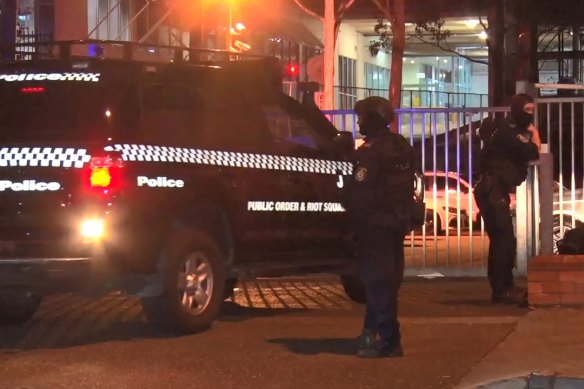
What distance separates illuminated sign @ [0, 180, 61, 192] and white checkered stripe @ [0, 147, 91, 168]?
0.12 m

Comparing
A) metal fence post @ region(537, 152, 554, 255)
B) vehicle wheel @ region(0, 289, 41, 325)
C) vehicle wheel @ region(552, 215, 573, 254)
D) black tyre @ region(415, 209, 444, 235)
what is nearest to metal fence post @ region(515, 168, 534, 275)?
vehicle wheel @ region(552, 215, 573, 254)

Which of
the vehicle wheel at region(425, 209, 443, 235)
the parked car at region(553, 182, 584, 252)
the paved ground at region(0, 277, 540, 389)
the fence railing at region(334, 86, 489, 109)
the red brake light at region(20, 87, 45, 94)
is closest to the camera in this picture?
the paved ground at region(0, 277, 540, 389)

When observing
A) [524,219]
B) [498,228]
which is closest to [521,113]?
[498,228]

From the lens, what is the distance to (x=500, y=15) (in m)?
27.5

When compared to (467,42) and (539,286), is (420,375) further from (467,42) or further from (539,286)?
(467,42)

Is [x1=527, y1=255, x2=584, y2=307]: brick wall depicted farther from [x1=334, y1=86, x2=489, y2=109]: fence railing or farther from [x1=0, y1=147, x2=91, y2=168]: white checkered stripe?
[x1=334, y1=86, x2=489, y2=109]: fence railing

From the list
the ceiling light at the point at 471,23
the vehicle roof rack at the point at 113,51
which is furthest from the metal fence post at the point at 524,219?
the ceiling light at the point at 471,23

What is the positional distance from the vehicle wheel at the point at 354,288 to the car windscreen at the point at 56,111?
3.34m

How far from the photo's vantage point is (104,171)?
7.12m

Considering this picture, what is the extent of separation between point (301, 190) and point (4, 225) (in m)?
2.63

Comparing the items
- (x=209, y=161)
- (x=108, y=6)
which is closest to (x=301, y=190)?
(x=209, y=161)

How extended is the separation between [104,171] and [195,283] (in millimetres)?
1254

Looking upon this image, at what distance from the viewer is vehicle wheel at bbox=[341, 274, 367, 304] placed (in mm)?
9875

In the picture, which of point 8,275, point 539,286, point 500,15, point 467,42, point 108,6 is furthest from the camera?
point 467,42
